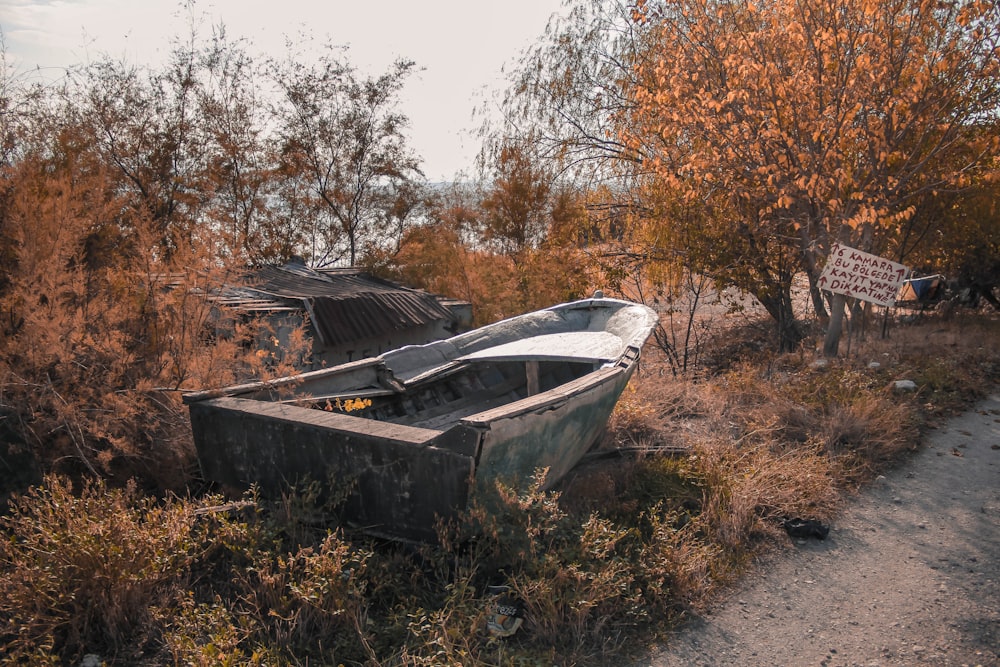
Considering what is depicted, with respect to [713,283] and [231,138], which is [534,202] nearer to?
[713,283]

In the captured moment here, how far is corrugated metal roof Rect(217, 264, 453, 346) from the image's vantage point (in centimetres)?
990

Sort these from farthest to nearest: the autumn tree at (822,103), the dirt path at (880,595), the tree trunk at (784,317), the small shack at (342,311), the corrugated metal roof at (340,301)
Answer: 1. the tree trunk at (784,317)
2. the corrugated metal roof at (340,301)
3. the small shack at (342,311)
4. the autumn tree at (822,103)
5. the dirt path at (880,595)

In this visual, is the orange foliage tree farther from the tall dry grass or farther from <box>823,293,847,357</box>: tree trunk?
<box>823,293,847,357</box>: tree trunk

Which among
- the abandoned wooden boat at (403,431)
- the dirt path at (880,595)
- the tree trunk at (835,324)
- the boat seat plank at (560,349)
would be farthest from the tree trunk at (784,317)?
the dirt path at (880,595)

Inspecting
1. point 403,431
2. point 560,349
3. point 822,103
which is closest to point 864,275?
point 822,103

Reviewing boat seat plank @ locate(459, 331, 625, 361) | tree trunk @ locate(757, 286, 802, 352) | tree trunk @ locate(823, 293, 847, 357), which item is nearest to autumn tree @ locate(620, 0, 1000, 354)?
tree trunk @ locate(823, 293, 847, 357)

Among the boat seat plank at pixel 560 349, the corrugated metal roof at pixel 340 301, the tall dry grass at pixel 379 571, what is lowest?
the tall dry grass at pixel 379 571

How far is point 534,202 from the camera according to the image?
15.1 meters

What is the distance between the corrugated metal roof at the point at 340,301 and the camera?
990 cm

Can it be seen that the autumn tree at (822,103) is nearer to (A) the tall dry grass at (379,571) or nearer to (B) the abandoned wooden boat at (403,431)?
(B) the abandoned wooden boat at (403,431)

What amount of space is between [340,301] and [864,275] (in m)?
7.49

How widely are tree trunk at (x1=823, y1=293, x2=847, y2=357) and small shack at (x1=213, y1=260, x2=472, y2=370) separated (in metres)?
6.54

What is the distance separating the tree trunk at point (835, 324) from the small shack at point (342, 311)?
654 centimetres

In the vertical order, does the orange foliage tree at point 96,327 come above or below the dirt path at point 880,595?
above
